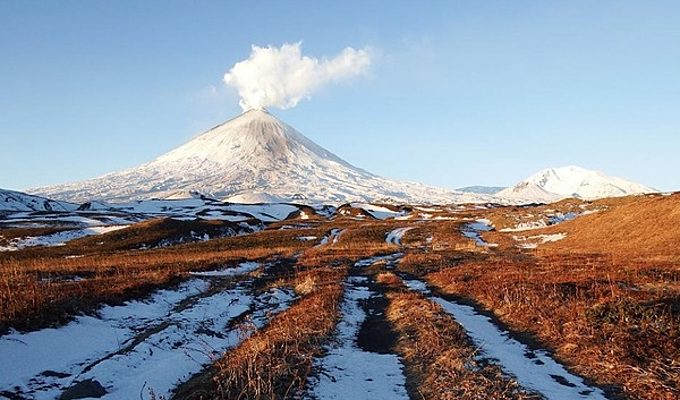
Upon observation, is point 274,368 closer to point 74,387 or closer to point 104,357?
point 74,387

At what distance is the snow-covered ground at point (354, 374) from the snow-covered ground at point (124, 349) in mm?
3060

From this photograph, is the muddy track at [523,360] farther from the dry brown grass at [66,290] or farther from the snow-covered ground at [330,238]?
the snow-covered ground at [330,238]

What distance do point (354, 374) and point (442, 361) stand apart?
7.27ft

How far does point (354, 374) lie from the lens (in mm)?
11805

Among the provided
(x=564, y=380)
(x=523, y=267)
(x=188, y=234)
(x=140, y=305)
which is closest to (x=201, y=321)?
(x=140, y=305)

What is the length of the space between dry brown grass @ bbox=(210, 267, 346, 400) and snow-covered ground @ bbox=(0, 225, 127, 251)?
54.2 m

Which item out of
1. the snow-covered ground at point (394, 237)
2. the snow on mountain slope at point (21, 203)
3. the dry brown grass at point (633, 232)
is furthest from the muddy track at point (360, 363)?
the snow on mountain slope at point (21, 203)

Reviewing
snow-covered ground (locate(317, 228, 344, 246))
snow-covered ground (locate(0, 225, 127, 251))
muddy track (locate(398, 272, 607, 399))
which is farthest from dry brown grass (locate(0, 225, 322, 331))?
snow-covered ground (locate(0, 225, 127, 251))

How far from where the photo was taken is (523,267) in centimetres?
3084

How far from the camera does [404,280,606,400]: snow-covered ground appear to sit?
10297 millimetres

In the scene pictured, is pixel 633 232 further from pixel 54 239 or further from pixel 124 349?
pixel 54 239

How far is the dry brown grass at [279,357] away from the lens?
973cm

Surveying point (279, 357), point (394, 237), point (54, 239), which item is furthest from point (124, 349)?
point (54, 239)

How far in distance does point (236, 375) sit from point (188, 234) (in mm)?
61813
